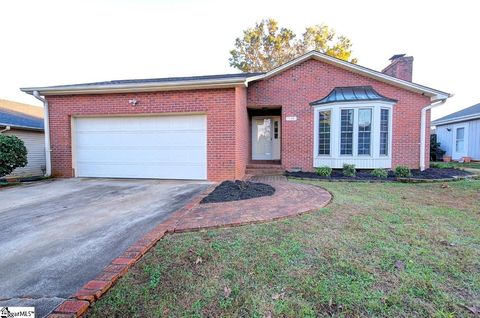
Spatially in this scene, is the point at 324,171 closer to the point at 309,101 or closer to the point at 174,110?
the point at 309,101

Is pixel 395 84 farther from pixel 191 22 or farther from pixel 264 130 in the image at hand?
pixel 191 22

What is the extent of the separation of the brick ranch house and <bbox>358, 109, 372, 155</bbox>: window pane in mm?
37

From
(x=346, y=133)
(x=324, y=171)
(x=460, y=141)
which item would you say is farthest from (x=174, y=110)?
(x=460, y=141)

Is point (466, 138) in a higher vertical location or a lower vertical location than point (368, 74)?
lower

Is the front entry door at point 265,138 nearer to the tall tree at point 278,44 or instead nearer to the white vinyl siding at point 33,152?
the white vinyl siding at point 33,152

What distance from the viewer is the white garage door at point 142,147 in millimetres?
7934

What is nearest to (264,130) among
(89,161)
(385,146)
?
(385,146)

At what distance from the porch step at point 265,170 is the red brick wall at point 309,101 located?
0.42 metres

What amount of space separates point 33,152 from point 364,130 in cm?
1377

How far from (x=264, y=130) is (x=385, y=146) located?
5.11m

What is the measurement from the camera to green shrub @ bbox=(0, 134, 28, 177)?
288 inches

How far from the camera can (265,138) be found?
1139 centimetres

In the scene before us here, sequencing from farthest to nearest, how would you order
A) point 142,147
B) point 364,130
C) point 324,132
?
1. point 324,132
2. point 364,130
3. point 142,147

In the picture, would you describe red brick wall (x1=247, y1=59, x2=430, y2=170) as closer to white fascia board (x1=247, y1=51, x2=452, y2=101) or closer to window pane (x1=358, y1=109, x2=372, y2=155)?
white fascia board (x1=247, y1=51, x2=452, y2=101)
